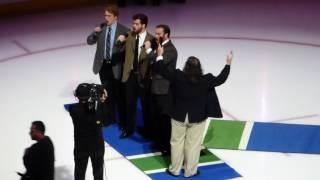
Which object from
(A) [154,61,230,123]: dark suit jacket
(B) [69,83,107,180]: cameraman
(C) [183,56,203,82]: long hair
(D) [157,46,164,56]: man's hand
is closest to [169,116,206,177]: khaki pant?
(A) [154,61,230,123]: dark suit jacket

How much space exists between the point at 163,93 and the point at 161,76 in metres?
0.22

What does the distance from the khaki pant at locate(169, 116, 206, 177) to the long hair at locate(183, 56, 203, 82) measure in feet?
A: 1.72

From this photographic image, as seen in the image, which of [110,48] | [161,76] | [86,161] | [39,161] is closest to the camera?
[39,161]

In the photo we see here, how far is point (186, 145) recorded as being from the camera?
25.5ft

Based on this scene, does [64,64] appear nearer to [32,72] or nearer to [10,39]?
[32,72]

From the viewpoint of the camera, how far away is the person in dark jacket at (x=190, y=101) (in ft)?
24.3

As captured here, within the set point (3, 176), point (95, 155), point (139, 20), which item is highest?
point (139, 20)

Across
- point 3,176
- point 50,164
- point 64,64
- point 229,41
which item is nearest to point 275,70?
point 229,41

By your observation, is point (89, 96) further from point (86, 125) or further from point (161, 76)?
point (161, 76)

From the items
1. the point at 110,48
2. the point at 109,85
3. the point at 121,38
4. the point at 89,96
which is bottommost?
the point at 109,85

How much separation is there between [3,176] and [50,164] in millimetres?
2373

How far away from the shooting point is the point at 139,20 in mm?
8188

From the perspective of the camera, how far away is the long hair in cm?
735

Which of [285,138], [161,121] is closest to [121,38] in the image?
[161,121]
